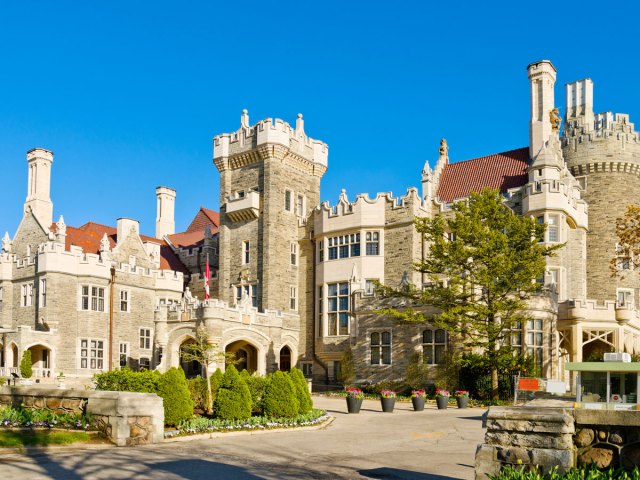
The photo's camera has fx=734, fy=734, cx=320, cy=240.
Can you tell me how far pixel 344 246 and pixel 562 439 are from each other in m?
32.3

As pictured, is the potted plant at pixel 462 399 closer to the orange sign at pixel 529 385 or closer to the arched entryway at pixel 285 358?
the orange sign at pixel 529 385

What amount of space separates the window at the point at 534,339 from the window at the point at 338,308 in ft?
38.7

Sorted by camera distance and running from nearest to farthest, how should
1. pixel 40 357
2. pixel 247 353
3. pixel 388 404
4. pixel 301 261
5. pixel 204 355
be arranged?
pixel 388 404 → pixel 204 355 → pixel 40 357 → pixel 247 353 → pixel 301 261

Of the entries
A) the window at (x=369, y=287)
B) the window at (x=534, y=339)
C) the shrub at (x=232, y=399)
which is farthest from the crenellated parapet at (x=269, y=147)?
the shrub at (x=232, y=399)

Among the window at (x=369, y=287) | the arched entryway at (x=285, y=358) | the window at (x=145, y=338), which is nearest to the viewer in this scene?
the window at (x=369, y=287)

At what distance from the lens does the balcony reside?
1716 inches

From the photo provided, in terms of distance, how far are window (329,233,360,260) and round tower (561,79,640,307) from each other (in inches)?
517

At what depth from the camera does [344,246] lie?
4162 cm

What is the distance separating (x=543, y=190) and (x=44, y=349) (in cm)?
2794

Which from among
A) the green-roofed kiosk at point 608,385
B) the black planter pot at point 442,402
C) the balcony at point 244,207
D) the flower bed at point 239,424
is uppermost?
the balcony at point 244,207

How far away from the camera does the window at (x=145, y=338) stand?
4462cm

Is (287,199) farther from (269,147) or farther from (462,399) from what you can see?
(462,399)

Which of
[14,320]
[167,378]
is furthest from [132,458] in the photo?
[14,320]

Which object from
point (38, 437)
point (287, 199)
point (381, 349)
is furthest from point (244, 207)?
point (38, 437)
